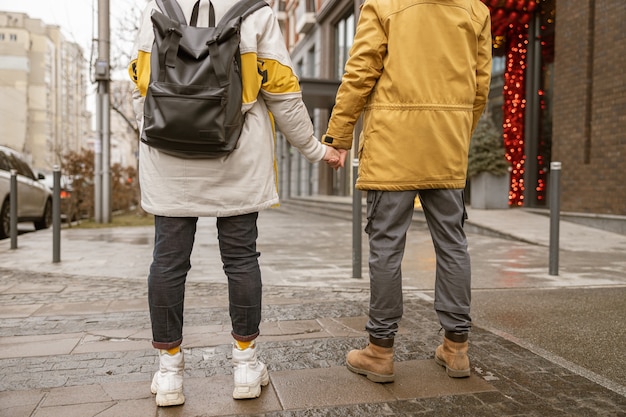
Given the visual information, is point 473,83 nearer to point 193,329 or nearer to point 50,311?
point 193,329

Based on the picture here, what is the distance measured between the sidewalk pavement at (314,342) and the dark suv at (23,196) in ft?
11.5

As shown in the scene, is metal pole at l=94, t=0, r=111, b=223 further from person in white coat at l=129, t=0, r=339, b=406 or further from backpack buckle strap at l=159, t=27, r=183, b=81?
backpack buckle strap at l=159, t=27, r=183, b=81

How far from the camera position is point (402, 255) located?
8.29ft

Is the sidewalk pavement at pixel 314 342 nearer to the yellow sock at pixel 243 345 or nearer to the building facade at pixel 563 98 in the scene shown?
the yellow sock at pixel 243 345

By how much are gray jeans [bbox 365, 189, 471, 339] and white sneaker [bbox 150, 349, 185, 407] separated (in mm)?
836

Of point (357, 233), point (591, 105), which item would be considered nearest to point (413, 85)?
point (357, 233)

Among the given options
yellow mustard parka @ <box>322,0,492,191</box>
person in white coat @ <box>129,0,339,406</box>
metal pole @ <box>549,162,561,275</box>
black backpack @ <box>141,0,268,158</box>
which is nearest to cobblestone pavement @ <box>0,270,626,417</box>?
person in white coat @ <box>129,0,339,406</box>

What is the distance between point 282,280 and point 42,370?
8.34 feet

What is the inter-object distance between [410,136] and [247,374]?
1.19m

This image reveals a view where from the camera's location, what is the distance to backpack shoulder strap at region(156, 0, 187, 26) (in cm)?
213

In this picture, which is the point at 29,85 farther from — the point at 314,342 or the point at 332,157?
the point at 332,157

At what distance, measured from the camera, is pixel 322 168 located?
74.7 feet

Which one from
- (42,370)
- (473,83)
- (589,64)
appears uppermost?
(589,64)

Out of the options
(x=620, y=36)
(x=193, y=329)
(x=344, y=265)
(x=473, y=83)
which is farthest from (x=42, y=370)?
(x=620, y=36)
